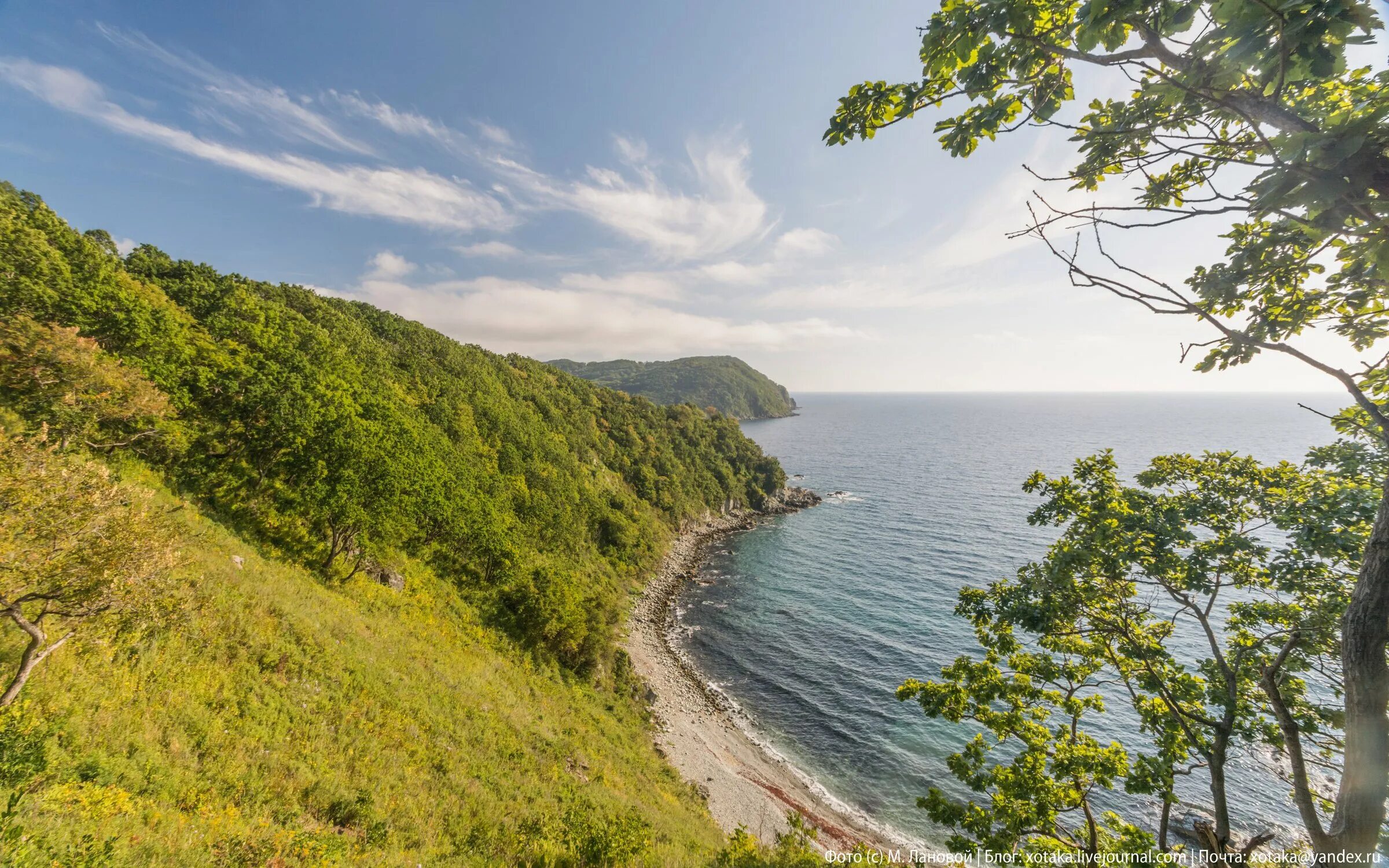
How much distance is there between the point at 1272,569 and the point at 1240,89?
7714 millimetres

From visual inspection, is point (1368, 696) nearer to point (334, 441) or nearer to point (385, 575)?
point (334, 441)

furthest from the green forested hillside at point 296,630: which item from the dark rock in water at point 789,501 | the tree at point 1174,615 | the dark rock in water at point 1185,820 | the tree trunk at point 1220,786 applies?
the dark rock in water at point 789,501

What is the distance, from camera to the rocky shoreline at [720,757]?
79.6ft

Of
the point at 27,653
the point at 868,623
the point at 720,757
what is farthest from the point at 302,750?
the point at 868,623

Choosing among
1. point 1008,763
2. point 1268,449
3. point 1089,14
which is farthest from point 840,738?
point 1268,449

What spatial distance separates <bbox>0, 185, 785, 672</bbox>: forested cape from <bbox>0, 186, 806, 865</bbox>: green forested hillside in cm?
21

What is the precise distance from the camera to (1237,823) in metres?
22.9

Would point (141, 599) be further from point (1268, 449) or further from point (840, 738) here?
point (1268, 449)

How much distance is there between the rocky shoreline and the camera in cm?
2427

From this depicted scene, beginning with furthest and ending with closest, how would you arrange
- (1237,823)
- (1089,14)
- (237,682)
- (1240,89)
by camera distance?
1. (1237,823)
2. (237,682)
3. (1240,89)
4. (1089,14)

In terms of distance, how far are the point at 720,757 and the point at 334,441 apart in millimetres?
29931

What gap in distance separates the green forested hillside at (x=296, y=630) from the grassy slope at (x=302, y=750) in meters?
0.07

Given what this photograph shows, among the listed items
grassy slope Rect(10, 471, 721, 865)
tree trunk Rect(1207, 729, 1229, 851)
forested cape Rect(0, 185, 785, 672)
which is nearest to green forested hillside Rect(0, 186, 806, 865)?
grassy slope Rect(10, 471, 721, 865)

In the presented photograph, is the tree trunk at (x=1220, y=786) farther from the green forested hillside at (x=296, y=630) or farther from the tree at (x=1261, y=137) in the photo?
the green forested hillside at (x=296, y=630)
